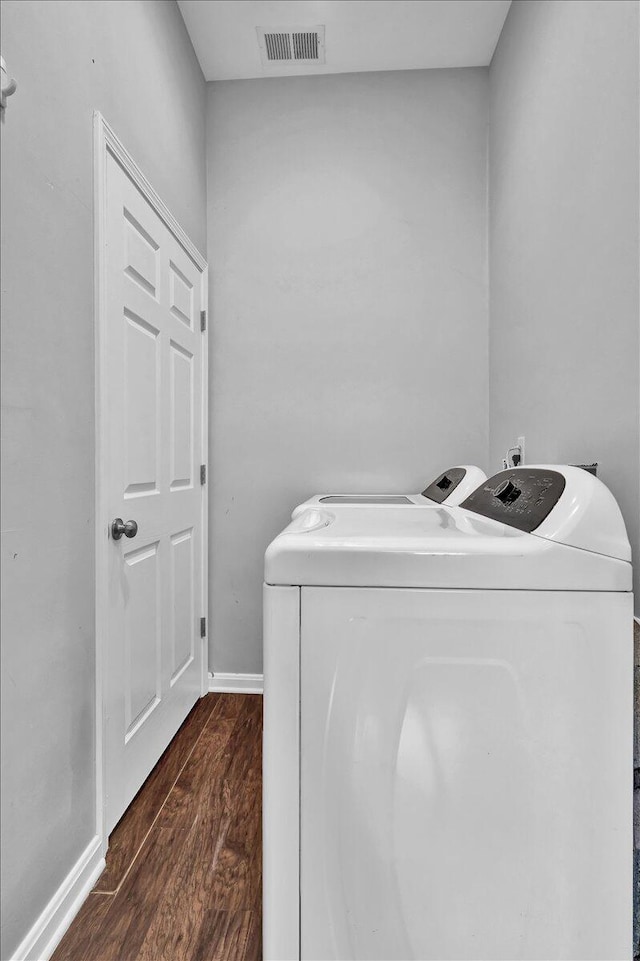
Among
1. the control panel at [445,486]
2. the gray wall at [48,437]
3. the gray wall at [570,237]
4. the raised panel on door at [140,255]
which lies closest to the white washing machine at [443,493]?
the control panel at [445,486]

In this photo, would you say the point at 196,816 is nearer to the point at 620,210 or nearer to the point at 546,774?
the point at 546,774

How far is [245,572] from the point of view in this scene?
2.37m

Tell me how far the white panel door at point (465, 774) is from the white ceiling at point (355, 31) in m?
2.23

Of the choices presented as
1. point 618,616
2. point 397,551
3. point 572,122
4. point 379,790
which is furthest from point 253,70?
point 379,790

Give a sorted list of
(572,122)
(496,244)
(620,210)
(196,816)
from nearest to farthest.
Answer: (620,210), (572,122), (196,816), (496,244)

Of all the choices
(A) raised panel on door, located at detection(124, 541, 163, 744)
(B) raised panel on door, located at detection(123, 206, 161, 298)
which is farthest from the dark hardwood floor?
(B) raised panel on door, located at detection(123, 206, 161, 298)

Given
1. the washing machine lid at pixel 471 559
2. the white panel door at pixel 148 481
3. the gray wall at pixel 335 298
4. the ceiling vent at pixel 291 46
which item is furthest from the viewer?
the gray wall at pixel 335 298

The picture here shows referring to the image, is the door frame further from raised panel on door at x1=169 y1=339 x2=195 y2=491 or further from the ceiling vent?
the ceiling vent

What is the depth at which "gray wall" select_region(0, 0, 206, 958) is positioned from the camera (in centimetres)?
99

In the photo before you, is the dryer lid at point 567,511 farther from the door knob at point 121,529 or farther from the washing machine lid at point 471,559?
the door knob at point 121,529

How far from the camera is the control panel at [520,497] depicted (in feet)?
3.22

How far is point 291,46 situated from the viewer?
2.12 m

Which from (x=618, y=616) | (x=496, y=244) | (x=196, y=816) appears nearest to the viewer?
(x=618, y=616)

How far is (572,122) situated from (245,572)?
77.3 inches
